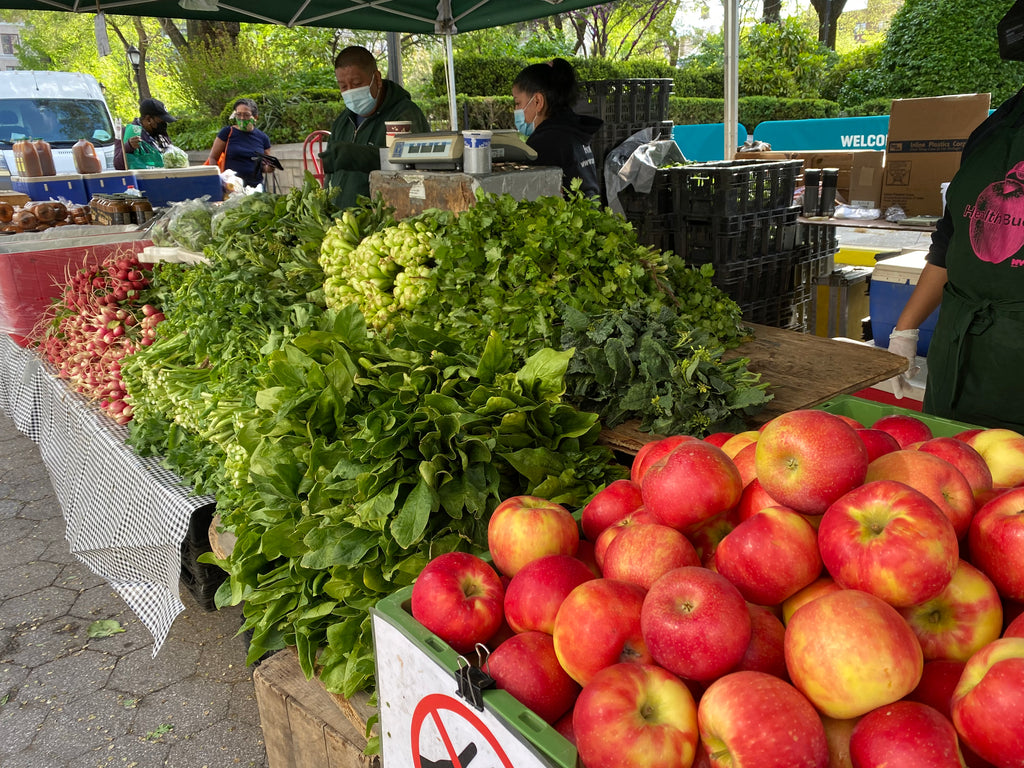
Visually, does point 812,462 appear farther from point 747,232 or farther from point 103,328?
point 103,328

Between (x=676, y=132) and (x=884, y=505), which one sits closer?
(x=884, y=505)

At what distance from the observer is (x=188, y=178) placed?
8.30 m

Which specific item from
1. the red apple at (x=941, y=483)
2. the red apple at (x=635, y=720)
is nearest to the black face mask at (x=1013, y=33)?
the red apple at (x=941, y=483)

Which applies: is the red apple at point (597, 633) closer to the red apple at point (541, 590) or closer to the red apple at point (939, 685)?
the red apple at point (541, 590)

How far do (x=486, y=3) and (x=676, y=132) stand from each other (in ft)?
26.7

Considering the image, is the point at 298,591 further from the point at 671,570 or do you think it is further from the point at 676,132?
the point at 676,132

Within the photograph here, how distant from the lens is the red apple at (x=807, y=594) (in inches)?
39.1

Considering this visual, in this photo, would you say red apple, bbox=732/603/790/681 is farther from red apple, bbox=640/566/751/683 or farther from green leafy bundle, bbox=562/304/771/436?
green leafy bundle, bbox=562/304/771/436

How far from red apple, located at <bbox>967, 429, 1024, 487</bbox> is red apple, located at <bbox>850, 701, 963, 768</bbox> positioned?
58 centimetres

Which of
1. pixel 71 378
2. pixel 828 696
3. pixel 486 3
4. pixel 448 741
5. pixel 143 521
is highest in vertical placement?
pixel 486 3

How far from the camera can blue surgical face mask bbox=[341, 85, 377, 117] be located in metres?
4.68

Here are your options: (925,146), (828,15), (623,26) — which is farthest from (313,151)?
(623,26)

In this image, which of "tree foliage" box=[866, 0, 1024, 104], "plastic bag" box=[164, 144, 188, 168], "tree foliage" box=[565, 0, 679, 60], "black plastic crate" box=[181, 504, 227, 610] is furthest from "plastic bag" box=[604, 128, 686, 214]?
"tree foliage" box=[565, 0, 679, 60]

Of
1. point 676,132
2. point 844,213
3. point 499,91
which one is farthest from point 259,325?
point 499,91
